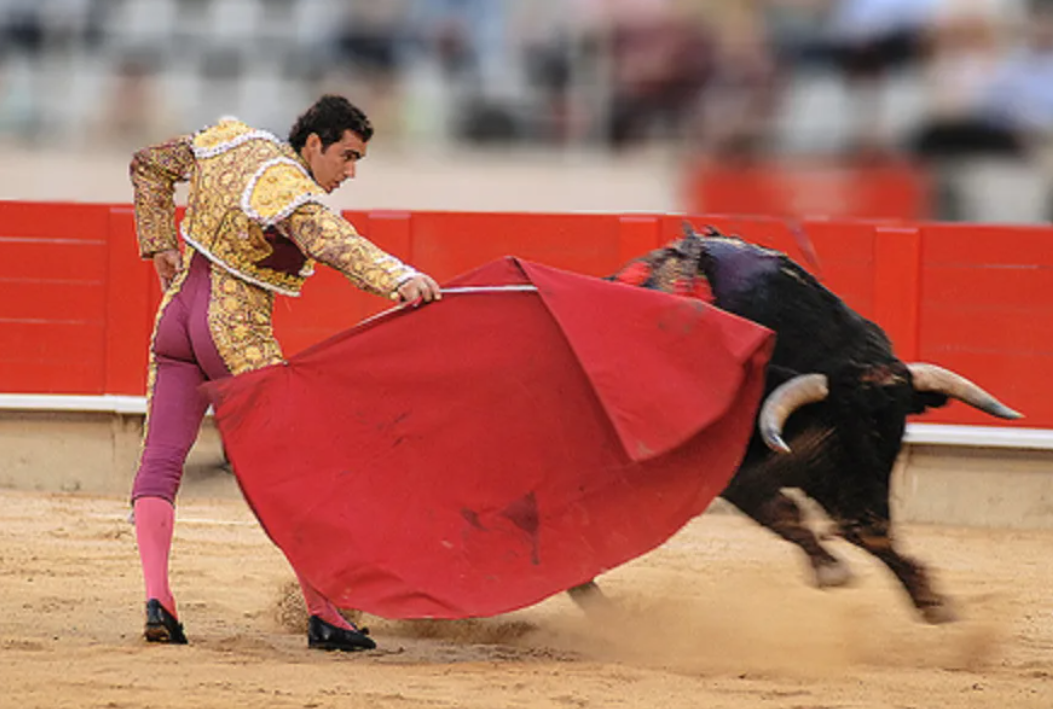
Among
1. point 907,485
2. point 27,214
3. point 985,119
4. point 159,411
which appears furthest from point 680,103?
point 159,411

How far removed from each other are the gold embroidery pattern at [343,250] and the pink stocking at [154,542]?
2.01ft

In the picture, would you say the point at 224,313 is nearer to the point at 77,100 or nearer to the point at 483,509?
the point at 483,509

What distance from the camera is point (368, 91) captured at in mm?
7508

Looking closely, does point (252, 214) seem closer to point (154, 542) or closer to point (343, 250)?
point (343, 250)

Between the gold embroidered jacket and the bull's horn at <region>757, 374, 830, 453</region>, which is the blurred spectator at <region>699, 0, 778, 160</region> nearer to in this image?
the bull's horn at <region>757, 374, 830, 453</region>

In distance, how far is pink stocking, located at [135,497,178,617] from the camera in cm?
366

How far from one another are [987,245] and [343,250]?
10.7ft

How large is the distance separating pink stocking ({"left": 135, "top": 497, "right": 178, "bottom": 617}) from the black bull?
97 centimetres

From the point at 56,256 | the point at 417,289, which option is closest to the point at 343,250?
the point at 417,289

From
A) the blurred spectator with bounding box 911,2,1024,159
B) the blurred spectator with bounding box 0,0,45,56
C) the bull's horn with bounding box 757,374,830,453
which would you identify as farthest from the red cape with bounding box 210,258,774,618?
the blurred spectator with bounding box 0,0,45,56

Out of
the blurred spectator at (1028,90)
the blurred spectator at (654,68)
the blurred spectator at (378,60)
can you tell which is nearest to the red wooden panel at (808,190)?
the blurred spectator at (654,68)

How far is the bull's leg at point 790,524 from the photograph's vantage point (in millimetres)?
4176

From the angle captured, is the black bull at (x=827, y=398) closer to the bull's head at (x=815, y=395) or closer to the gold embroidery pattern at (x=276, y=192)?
the bull's head at (x=815, y=395)

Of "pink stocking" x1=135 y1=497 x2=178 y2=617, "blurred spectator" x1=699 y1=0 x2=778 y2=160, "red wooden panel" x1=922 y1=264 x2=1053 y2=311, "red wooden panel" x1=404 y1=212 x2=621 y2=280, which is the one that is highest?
"blurred spectator" x1=699 y1=0 x2=778 y2=160
